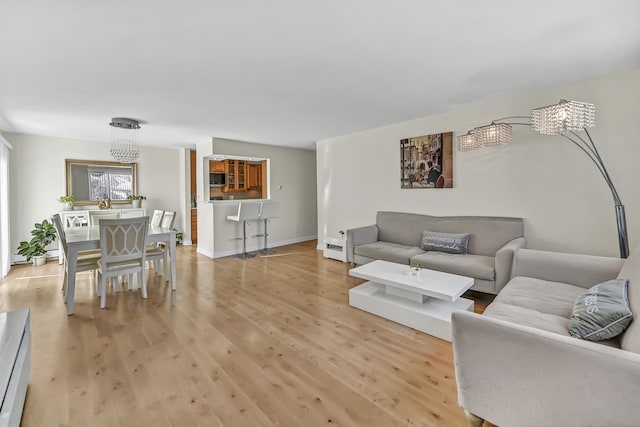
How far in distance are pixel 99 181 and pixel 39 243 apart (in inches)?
58.1

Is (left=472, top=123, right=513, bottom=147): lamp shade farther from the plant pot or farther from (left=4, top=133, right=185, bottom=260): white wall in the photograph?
the plant pot

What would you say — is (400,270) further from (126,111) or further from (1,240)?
(1,240)

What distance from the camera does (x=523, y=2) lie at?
171cm

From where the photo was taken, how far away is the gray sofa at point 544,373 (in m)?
1.10

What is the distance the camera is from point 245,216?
5.50 metres

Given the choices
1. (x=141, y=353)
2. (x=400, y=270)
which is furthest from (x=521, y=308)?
(x=141, y=353)

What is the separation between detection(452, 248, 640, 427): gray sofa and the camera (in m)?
1.10

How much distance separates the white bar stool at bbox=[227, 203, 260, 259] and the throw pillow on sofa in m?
4.82

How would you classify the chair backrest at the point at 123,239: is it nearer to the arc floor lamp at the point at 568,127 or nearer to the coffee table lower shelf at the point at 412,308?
the coffee table lower shelf at the point at 412,308

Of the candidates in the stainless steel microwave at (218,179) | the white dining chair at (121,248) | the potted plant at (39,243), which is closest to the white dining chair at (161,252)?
the white dining chair at (121,248)

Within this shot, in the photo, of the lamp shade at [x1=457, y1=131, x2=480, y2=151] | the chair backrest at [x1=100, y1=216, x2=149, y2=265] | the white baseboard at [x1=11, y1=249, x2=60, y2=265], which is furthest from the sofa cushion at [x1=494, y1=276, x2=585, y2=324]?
the white baseboard at [x1=11, y1=249, x2=60, y2=265]

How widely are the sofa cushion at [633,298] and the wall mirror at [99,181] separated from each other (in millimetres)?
7257

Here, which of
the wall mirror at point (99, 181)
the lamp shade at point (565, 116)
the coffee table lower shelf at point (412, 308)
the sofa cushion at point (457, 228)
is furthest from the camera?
the wall mirror at point (99, 181)

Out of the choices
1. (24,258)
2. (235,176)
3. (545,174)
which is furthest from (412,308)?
(24,258)
